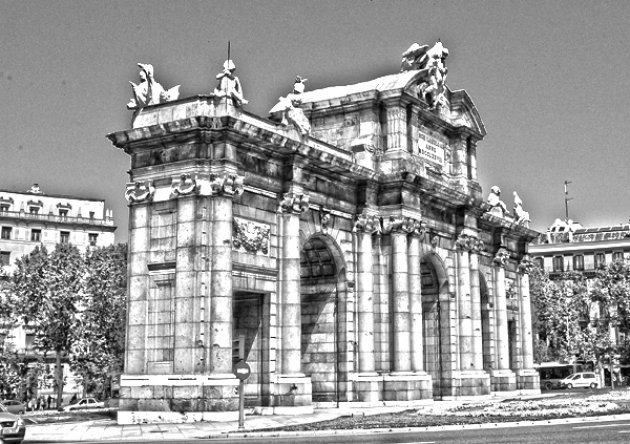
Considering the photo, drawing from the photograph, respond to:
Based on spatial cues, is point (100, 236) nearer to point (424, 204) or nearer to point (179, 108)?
point (424, 204)

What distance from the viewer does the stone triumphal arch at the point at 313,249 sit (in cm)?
3195

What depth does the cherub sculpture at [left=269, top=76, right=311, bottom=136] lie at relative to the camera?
37125 millimetres

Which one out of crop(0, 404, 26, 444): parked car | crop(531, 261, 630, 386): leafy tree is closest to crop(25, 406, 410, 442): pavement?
crop(0, 404, 26, 444): parked car

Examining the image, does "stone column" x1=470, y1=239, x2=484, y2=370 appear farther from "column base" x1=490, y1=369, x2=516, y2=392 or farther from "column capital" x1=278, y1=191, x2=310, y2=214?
"column capital" x1=278, y1=191, x2=310, y2=214

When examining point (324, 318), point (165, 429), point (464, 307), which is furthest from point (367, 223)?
point (165, 429)

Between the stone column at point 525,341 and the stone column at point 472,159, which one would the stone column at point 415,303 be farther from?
the stone column at point 525,341

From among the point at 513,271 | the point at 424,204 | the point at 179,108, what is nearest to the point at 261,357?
the point at 179,108

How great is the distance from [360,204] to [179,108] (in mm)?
10870

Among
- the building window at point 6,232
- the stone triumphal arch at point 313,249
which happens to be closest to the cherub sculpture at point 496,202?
the stone triumphal arch at point 313,249

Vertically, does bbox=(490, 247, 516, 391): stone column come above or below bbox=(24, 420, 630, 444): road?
above

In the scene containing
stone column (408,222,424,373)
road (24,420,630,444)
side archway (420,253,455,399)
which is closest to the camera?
road (24,420,630,444)

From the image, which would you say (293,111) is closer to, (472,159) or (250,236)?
(250,236)

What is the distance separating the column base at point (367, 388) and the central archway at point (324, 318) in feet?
1.92

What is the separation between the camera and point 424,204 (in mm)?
44719
